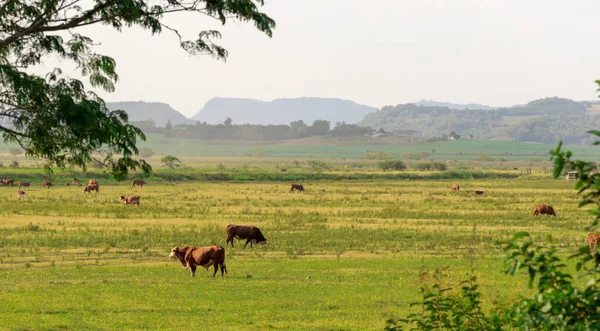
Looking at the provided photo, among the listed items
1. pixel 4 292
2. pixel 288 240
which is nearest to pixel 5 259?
pixel 4 292

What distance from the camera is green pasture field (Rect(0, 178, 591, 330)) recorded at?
691 inches

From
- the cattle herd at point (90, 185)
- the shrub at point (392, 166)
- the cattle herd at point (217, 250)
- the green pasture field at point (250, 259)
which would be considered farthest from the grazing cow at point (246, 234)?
the shrub at point (392, 166)

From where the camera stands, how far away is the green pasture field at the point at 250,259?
17.5 m

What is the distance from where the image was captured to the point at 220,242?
31.8 meters

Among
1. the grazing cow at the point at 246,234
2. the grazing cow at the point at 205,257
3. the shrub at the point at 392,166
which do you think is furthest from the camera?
the shrub at the point at 392,166

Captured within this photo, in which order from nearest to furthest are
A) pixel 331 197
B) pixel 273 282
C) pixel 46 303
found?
pixel 46 303 → pixel 273 282 → pixel 331 197

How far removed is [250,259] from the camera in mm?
27562

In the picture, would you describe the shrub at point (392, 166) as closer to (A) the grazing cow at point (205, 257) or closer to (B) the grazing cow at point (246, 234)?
(B) the grazing cow at point (246, 234)

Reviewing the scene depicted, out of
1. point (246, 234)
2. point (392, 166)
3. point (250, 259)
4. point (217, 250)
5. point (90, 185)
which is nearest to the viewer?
point (217, 250)

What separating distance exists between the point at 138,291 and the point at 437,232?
19229 millimetres

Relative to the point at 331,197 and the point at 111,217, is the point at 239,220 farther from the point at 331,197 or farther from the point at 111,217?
the point at 331,197

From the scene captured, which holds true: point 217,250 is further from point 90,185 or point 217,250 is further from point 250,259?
point 90,185

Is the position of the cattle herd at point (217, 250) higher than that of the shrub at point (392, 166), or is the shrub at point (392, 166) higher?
the cattle herd at point (217, 250)

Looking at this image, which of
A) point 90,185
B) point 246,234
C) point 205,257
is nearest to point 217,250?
point 205,257
